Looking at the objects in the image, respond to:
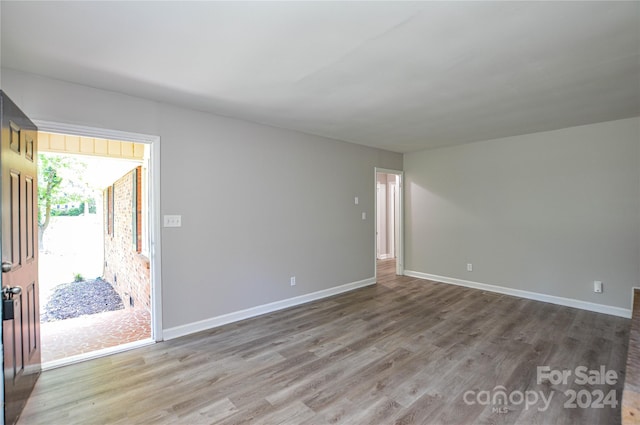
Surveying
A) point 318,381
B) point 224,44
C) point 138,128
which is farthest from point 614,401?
point 138,128

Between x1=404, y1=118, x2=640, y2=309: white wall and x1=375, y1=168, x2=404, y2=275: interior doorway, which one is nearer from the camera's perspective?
x1=404, y1=118, x2=640, y2=309: white wall

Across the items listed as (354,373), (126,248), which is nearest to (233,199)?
(354,373)

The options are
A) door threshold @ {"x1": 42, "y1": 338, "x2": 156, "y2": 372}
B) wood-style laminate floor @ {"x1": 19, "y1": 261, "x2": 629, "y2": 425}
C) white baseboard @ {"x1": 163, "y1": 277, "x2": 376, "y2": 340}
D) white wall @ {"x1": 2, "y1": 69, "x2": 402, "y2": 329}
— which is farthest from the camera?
white baseboard @ {"x1": 163, "y1": 277, "x2": 376, "y2": 340}

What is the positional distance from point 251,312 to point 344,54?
3049 mm

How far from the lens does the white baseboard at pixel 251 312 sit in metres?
3.19

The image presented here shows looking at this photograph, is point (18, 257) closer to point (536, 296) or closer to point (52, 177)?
point (536, 296)

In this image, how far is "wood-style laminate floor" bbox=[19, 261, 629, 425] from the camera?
6.50ft

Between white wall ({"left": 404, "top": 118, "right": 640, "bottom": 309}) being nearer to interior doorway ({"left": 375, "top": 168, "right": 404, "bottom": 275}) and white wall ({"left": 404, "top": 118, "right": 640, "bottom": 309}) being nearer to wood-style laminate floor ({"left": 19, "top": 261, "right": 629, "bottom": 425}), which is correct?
wood-style laminate floor ({"left": 19, "top": 261, "right": 629, "bottom": 425})

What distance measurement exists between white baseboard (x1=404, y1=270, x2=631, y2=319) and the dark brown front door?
5.37 m

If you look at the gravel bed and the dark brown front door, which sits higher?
the dark brown front door

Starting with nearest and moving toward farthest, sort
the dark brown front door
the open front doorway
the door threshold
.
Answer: the dark brown front door → the door threshold → the open front doorway

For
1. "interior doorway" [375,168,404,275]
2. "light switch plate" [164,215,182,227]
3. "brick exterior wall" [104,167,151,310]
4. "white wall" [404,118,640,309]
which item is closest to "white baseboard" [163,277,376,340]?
"brick exterior wall" [104,167,151,310]

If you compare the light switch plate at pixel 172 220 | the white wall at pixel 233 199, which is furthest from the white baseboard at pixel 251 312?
the light switch plate at pixel 172 220

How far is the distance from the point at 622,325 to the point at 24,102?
6.27m
